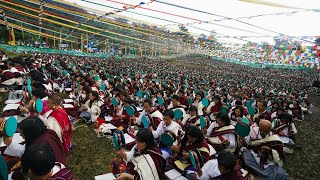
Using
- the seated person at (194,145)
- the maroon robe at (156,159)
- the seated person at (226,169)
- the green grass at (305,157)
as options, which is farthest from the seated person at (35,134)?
the green grass at (305,157)

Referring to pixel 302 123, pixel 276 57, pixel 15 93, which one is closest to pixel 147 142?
pixel 15 93

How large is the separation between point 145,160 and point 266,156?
225cm

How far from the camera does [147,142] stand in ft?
9.71

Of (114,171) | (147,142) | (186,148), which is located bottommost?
(114,171)

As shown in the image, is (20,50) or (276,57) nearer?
(20,50)

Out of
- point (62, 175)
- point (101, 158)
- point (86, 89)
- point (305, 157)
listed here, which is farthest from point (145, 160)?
point (305, 157)

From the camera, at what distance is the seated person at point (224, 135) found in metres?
4.06

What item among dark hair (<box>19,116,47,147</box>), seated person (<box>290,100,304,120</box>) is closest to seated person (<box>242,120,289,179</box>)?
dark hair (<box>19,116,47,147</box>)

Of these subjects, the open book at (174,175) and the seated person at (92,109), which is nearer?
the open book at (174,175)

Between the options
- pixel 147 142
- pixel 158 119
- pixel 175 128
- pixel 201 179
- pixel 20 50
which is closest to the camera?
pixel 147 142

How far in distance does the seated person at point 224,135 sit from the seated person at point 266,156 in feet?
0.88

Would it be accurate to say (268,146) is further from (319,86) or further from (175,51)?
(175,51)

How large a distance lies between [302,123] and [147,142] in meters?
9.77

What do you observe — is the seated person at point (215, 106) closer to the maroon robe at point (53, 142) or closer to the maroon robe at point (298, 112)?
the maroon robe at point (53, 142)
